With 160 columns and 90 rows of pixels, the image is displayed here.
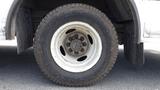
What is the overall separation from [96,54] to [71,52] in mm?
320

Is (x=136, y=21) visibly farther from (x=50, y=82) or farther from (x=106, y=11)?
(x=50, y=82)

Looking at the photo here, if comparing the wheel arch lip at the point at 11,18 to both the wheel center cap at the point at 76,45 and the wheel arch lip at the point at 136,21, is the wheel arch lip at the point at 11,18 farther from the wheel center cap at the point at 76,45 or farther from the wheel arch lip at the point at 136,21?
the wheel arch lip at the point at 136,21

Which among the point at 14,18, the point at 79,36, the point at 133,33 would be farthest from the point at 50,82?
the point at 133,33

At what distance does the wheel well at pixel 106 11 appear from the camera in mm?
4500

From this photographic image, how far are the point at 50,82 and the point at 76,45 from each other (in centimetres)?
56

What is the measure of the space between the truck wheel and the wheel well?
0.98 ft

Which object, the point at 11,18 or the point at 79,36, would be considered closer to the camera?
the point at 11,18

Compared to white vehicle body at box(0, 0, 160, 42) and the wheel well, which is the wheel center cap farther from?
white vehicle body at box(0, 0, 160, 42)

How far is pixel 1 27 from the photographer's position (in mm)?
4426

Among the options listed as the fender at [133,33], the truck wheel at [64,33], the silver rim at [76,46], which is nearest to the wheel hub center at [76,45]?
the silver rim at [76,46]

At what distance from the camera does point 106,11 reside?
5188mm

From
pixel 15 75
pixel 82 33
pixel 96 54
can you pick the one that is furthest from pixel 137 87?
pixel 15 75

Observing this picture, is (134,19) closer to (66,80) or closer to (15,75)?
(66,80)

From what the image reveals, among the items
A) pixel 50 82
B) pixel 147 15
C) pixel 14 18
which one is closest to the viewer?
pixel 147 15
